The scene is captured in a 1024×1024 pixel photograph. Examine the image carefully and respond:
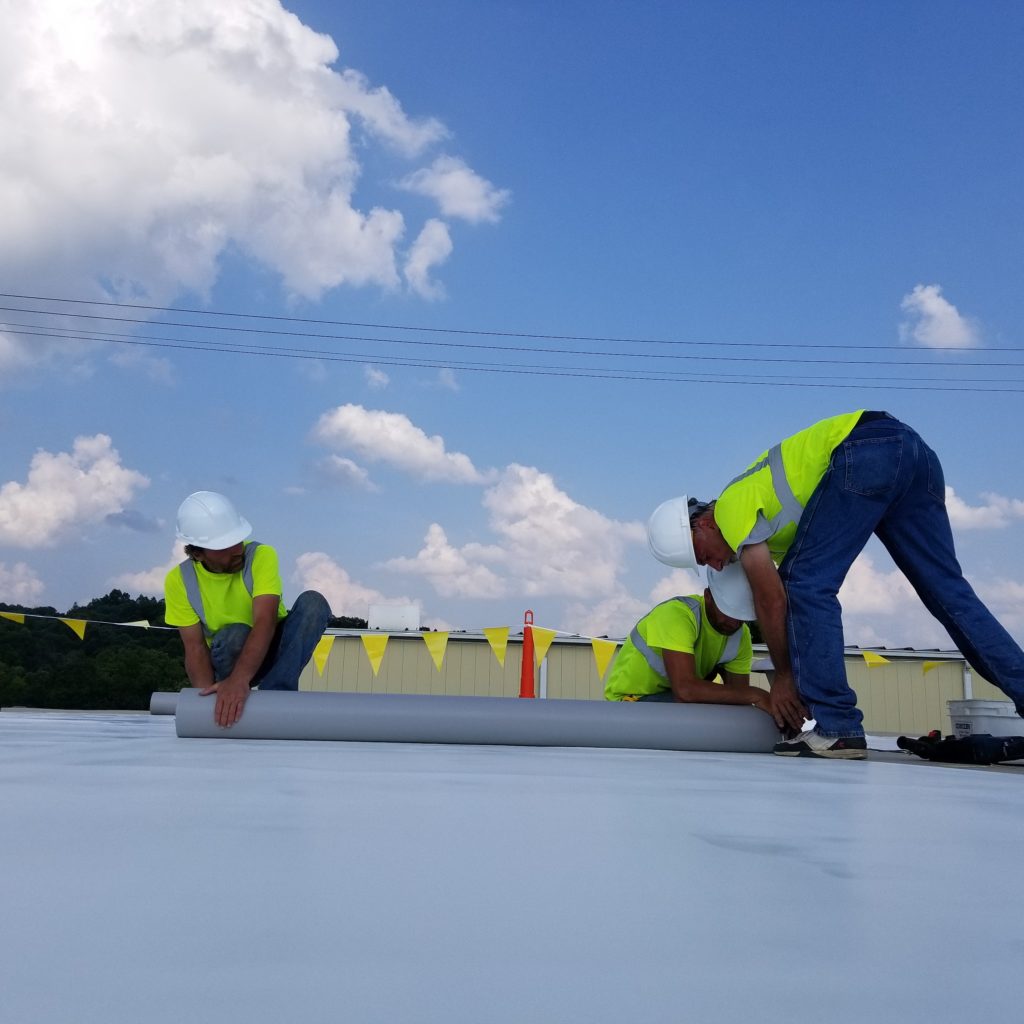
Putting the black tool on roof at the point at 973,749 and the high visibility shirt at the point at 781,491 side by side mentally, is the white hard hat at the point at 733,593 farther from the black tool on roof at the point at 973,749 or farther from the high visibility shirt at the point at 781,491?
the black tool on roof at the point at 973,749

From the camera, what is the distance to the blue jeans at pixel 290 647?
4.01m

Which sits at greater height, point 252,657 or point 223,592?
point 223,592

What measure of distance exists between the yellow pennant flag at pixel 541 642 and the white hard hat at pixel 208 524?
350 inches

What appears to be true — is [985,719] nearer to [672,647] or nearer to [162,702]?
[672,647]

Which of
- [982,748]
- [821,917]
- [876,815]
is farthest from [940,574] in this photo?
[821,917]

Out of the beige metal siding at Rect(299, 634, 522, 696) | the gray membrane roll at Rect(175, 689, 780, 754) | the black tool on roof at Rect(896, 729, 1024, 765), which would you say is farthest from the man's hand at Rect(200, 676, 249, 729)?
the beige metal siding at Rect(299, 634, 522, 696)

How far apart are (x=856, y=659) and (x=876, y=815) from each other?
46.3 feet

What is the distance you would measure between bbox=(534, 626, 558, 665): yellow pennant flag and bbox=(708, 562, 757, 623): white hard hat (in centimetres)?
893

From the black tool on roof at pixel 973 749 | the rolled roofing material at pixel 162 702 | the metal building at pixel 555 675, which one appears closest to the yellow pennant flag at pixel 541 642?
the metal building at pixel 555 675

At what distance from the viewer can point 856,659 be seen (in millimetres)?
14562

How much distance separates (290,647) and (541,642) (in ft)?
31.1

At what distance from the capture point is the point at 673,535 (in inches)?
141

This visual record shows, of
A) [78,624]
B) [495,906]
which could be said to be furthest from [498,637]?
[495,906]

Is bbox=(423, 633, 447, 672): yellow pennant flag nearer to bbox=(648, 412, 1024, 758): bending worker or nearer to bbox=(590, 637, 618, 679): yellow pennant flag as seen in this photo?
bbox=(590, 637, 618, 679): yellow pennant flag
